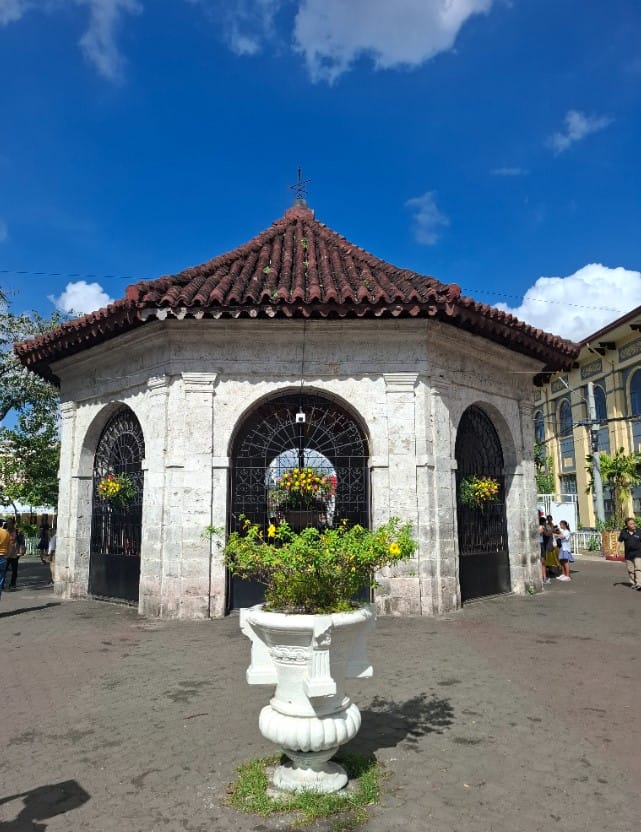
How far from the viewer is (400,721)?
181 inches

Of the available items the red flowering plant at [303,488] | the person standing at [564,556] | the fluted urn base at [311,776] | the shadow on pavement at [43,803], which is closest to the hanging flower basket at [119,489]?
the red flowering plant at [303,488]

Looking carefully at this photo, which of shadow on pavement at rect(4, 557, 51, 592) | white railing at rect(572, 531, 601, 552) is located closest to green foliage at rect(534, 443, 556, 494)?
white railing at rect(572, 531, 601, 552)

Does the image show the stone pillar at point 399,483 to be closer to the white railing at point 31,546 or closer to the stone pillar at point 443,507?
the stone pillar at point 443,507

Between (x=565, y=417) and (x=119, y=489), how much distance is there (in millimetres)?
28981

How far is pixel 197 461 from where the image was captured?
29.4ft

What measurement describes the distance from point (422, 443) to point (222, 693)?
4.95 meters

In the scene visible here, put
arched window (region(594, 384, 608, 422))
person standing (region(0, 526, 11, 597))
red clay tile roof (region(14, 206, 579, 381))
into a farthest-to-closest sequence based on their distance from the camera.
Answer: arched window (region(594, 384, 608, 422)) < person standing (region(0, 526, 11, 597)) < red clay tile roof (region(14, 206, 579, 381))

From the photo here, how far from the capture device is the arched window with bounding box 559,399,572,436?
32.5 m

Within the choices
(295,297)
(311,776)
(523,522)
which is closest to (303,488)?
(295,297)

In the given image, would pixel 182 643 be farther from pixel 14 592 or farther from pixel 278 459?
pixel 14 592

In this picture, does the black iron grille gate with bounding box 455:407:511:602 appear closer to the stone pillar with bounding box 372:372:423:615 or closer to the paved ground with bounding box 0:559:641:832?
the stone pillar with bounding box 372:372:423:615

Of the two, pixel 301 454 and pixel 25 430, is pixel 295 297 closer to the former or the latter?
pixel 301 454

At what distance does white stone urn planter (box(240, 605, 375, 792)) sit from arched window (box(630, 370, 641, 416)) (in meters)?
27.8

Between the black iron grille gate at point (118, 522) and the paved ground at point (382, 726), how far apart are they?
70.8 inches
